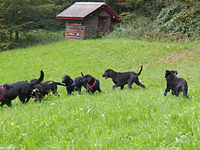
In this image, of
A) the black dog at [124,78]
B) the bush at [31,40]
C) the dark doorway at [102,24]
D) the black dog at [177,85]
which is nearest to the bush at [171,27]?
the dark doorway at [102,24]

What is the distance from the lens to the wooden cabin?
23625 millimetres

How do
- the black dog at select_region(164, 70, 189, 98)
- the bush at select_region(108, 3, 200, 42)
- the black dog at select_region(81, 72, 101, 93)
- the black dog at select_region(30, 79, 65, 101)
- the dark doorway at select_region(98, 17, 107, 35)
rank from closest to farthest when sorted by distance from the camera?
1. the black dog at select_region(164, 70, 189, 98)
2. the black dog at select_region(30, 79, 65, 101)
3. the black dog at select_region(81, 72, 101, 93)
4. the bush at select_region(108, 3, 200, 42)
5. the dark doorway at select_region(98, 17, 107, 35)

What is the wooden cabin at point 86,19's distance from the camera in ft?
77.5

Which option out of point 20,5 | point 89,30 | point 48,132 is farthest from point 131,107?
point 20,5

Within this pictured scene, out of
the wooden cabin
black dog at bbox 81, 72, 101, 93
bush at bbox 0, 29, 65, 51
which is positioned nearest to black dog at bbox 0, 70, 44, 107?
black dog at bbox 81, 72, 101, 93

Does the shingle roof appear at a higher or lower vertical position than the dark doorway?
higher

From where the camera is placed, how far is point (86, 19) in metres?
23.9

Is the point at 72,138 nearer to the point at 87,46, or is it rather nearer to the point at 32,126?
the point at 32,126

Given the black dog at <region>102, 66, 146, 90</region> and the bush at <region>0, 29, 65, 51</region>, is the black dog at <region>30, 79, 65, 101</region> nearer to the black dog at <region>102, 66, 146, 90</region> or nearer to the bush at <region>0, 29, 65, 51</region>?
the black dog at <region>102, 66, 146, 90</region>

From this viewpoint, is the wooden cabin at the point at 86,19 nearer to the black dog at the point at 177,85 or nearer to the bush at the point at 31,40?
the bush at the point at 31,40

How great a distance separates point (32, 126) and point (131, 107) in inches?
81.4

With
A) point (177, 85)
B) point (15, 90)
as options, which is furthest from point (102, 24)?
point (177, 85)

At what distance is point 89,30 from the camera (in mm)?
24188

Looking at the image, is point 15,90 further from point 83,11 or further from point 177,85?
point 83,11
